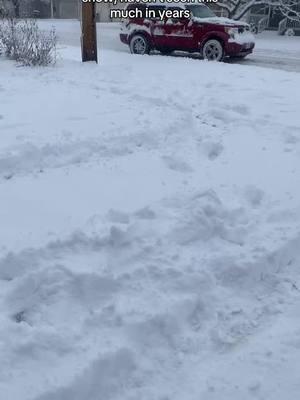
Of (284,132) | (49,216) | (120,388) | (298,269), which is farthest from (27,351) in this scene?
(284,132)

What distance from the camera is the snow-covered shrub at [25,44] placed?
1110 cm

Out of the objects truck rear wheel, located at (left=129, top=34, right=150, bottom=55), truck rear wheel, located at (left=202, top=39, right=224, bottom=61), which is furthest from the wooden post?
truck rear wheel, located at (left=202, top=39, right=224, bottom=61)

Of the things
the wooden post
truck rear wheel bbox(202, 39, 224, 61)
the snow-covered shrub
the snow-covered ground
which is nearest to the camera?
the snow-covered ground

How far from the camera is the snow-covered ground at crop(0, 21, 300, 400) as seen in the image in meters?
2.98

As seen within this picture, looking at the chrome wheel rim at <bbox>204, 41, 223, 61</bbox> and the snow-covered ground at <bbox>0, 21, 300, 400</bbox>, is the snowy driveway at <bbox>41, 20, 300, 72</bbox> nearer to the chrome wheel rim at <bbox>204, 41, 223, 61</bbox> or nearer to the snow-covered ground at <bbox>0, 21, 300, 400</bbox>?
the chrome wheel rim at <bbox>204, 41, 223, 61</bbox>

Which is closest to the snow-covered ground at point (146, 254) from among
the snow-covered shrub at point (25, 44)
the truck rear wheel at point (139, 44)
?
the snow-covered shrub at point (25, 44)

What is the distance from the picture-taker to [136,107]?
310 inches

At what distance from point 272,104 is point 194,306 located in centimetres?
595

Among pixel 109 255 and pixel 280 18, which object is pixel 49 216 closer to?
pixel 109 255

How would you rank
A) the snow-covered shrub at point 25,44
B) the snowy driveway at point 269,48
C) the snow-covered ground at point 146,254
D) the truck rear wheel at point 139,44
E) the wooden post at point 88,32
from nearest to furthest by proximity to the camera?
the snow-covered ground at point 146,254
the snow-covered shrub at point 25,44
the wooden post at point 88,32
the snowy driveway at point 269,48
the truck rear wheel at point 139,44

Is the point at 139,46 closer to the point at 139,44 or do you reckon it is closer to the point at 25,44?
the point at 139,44

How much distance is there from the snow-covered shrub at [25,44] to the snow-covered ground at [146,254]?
3.75m

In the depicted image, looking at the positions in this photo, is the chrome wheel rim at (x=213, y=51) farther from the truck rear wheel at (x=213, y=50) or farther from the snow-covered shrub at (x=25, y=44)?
the snow-covered shrub at (x=25, y=44)

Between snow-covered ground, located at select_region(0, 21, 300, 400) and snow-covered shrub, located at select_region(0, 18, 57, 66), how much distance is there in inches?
148
